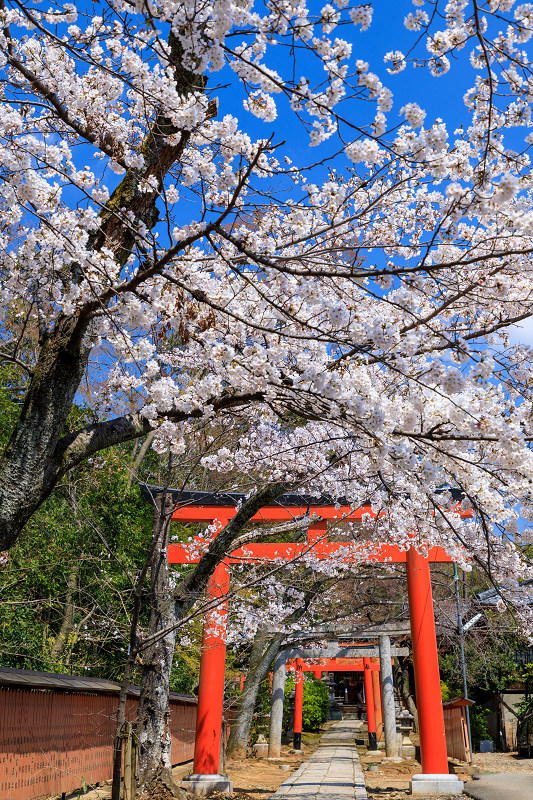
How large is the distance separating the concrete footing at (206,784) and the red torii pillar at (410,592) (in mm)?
40

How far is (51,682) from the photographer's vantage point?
6.64m

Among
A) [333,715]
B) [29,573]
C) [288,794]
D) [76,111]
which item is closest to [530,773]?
[288,794]

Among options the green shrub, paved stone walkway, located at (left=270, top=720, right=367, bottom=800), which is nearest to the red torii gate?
paved stone walkway, located at (left=270, top=720, right=367, bottom=800)

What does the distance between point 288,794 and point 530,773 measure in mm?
4932

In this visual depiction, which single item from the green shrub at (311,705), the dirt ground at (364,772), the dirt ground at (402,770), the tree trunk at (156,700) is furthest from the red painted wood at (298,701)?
the tree trunk at (156,700)

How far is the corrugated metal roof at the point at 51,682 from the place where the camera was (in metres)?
5.86

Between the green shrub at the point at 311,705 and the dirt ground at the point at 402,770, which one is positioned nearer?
the dirt ground at the point at 402,770

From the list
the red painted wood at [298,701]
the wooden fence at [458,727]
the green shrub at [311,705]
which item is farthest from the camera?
the green shrub at [311,705]

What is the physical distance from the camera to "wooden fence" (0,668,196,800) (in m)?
6.01

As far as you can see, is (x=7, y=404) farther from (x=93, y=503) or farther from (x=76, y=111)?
(x=76, y=111)

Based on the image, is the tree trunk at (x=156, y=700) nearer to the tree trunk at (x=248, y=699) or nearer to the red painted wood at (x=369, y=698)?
the tree trunk at (x=248, y=699)

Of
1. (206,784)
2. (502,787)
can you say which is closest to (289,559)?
(206,784)

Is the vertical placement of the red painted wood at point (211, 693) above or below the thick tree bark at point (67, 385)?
below

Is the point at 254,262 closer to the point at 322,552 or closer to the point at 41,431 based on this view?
the point at 41,431
